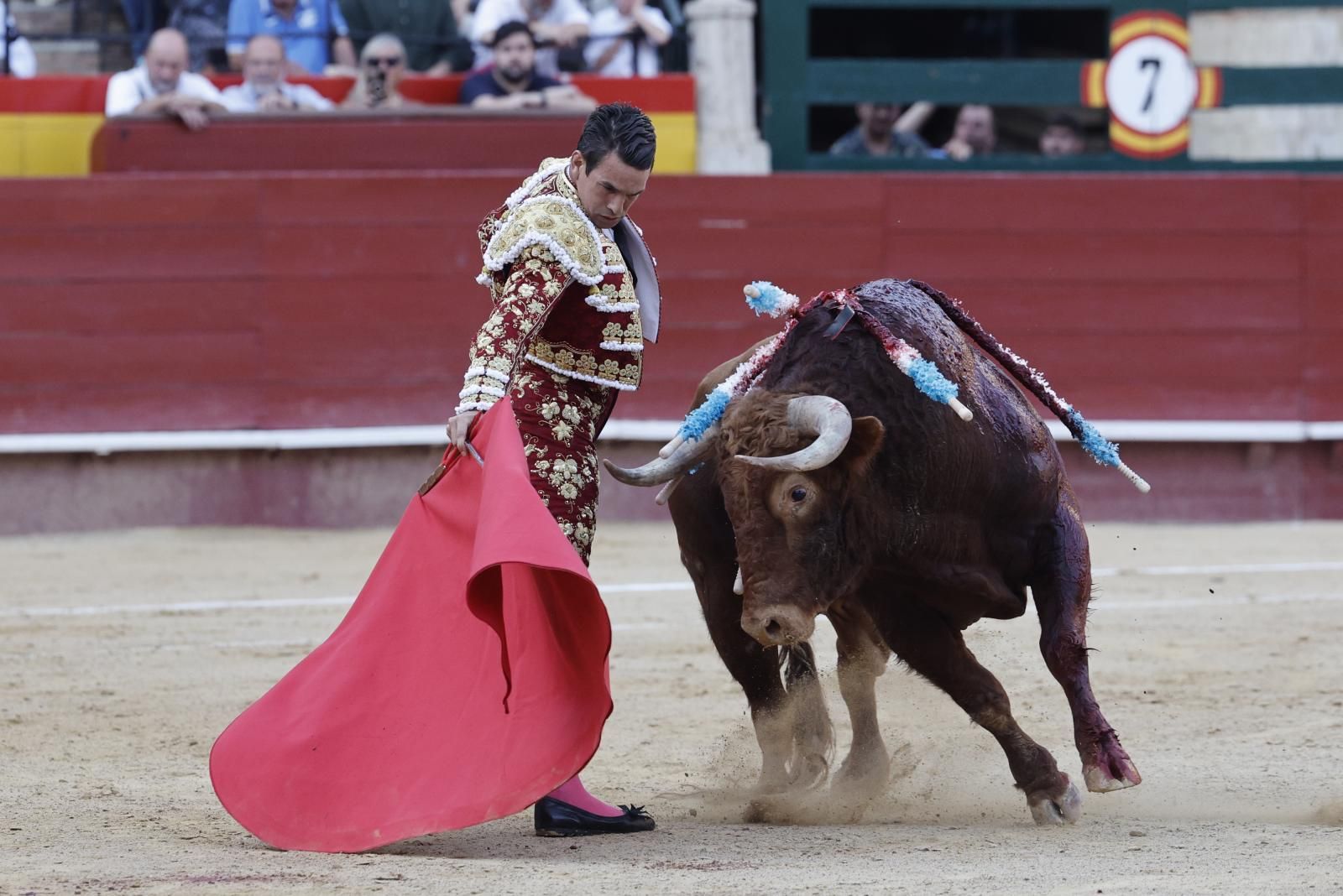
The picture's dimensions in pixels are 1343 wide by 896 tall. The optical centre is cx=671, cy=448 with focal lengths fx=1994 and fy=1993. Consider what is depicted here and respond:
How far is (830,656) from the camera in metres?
5.05

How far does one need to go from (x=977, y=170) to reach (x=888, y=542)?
4.59 m

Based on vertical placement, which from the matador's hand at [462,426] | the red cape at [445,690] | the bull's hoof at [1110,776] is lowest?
the bull's hoof at [1110,776]

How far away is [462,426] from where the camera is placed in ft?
10.0

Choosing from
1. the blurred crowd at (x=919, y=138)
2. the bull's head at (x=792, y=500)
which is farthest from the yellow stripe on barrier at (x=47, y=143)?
the bull's head at (x=792, y=500)

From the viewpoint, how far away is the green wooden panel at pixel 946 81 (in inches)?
295

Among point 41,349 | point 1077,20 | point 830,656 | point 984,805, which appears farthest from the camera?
point 1077,20

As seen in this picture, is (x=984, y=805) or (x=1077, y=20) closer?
(x=984, y=805)

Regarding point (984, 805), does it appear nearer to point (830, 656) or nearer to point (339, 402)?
point (830, 656)

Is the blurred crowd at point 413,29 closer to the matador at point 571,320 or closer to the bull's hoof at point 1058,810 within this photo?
the matador at point 571,320

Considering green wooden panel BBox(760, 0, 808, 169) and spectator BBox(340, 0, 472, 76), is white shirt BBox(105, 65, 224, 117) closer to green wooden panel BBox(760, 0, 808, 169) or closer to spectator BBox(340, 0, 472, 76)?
spectator BBox(340, 0, 472, 76)

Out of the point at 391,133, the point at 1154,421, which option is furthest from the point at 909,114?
the point at 391,133

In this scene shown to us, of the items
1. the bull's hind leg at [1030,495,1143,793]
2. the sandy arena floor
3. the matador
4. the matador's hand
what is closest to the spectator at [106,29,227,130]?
the sandy arena floor

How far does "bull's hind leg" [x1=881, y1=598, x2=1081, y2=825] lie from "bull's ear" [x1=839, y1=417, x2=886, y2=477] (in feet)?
1.29

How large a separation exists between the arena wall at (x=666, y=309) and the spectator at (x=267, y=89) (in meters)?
0.30
